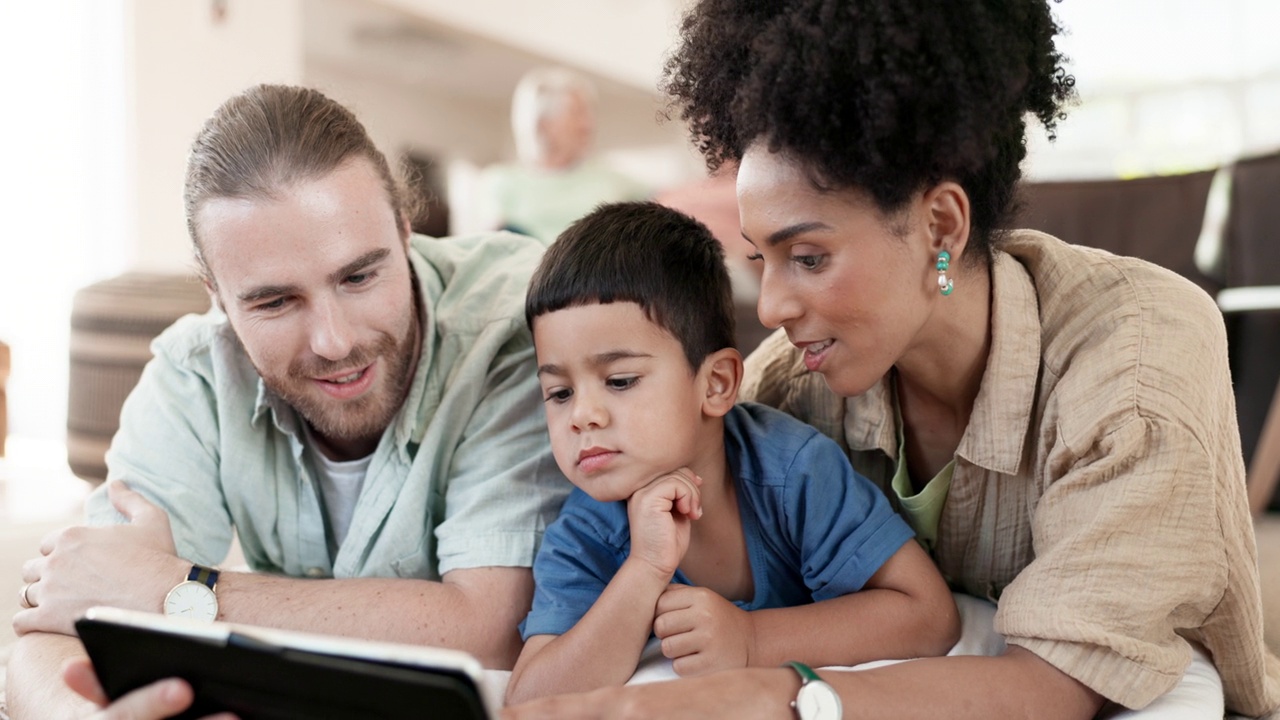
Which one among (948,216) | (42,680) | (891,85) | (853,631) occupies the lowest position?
(42,680)

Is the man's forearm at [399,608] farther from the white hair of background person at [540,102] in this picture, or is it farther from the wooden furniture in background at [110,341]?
the white hair of background person at [540,102]

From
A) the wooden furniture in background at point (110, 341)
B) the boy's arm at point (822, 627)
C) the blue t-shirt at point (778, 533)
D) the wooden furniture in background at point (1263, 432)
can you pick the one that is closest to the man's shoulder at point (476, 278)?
the blue t-shirt at point (778, 533)

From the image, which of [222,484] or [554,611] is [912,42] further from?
[222,484]

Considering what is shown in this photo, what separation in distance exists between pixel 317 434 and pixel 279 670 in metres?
0.85

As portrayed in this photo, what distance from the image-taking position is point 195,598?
139 cm

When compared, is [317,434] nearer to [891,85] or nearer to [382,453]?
[382,453]

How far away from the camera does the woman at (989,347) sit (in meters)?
1.14

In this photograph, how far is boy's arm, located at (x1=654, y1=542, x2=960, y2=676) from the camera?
4.02ft

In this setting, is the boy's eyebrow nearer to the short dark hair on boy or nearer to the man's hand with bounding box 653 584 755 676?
the short dark hair on boy

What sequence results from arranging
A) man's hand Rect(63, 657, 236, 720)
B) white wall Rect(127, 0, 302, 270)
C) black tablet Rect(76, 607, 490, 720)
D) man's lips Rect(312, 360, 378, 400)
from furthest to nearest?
white wall Rect(127, 0, 302, 270), man's lips Rect(312, 360, 378, 400), man's hand Rect(63, 657, 236, 720), black tablet Rect(76, 607, 490, 720)

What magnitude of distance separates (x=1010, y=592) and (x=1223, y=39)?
6853mm

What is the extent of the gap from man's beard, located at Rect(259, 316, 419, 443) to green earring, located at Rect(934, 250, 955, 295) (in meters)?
0.72

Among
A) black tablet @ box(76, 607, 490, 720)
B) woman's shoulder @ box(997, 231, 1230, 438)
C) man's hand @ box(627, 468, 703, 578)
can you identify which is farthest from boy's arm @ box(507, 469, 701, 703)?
woman's shoulder @ box(997, 231, 1230, 438)

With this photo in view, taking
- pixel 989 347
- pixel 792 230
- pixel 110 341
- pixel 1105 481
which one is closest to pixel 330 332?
pixel 792 230
